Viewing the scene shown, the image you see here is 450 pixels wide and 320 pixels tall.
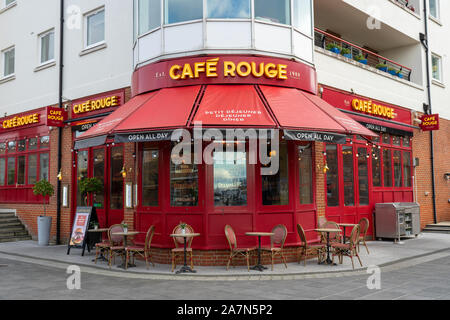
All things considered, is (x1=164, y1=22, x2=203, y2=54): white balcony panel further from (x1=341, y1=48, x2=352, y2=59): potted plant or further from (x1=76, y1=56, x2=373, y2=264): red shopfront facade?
(x1=341, y1=48, x2=352, y2=59): potted plant

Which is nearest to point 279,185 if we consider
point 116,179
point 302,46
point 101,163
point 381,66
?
point 302,46

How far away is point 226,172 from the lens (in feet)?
32.7

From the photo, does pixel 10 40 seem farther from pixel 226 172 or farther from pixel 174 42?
pixel 226 172

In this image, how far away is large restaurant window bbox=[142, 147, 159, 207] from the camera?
34.4 ft

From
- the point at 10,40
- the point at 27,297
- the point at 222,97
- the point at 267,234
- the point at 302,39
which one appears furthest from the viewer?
the point at 10,40

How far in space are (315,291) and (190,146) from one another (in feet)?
14.4

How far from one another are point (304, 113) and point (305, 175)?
5.98 ft

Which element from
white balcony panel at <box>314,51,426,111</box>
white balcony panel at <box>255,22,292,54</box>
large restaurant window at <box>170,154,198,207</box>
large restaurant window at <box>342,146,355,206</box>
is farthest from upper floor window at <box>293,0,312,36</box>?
large restaurant window at <box>170,154,198,207</box>

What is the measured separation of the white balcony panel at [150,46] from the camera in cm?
1080

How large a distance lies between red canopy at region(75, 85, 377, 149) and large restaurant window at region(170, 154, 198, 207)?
4.24 feet

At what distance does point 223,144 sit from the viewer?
9984mm

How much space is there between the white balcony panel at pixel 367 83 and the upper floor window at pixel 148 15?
4406 millimetres

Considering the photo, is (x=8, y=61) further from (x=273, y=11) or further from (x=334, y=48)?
(x=334, y=48)

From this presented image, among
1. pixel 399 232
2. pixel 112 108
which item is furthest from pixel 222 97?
pixel 399 232
